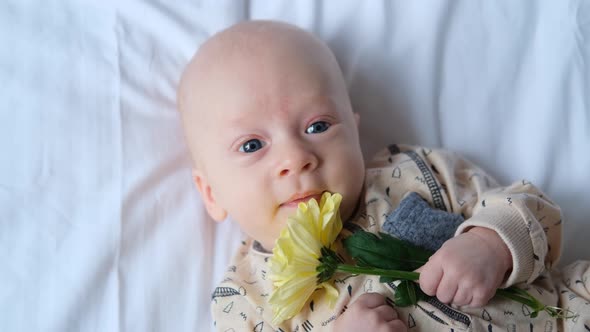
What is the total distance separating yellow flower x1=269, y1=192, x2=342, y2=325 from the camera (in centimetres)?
103

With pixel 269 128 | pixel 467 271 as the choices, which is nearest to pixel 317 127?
pixel 269 128

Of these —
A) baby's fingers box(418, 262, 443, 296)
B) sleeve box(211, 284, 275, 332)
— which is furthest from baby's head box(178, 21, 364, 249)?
baby's fingers box(418, 262, 443, 296)

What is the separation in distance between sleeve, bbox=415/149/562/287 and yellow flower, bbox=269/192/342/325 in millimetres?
275

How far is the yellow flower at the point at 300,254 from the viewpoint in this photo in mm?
1028

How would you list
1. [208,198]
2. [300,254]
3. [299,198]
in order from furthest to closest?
[208,198], [299,198], [300,254]

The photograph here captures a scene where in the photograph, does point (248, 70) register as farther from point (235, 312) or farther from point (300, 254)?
point (235, 312)

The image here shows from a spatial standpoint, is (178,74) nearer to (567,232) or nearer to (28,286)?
(28,286)

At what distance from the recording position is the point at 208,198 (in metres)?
1.35

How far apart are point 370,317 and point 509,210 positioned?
34 cm

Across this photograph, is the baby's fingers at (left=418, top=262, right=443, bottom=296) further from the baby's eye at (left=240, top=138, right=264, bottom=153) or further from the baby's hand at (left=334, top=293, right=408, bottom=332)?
the baby's eye at (left=240, top=138, right=264, bottom=153)

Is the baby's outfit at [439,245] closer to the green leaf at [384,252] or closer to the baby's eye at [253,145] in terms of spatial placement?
the green leaf at [384,252]

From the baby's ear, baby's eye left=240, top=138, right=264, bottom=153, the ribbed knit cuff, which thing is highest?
baby's eye left=240, top=138, right=264, bottom=153

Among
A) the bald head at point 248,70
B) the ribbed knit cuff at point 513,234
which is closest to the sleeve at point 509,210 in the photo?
the ribbed knit cuff at point 513,234

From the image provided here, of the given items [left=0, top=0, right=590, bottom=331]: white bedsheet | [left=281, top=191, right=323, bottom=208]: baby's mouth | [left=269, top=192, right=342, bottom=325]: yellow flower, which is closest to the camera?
[left=269, top=192, right=342, bottom=325]: yellow flower
